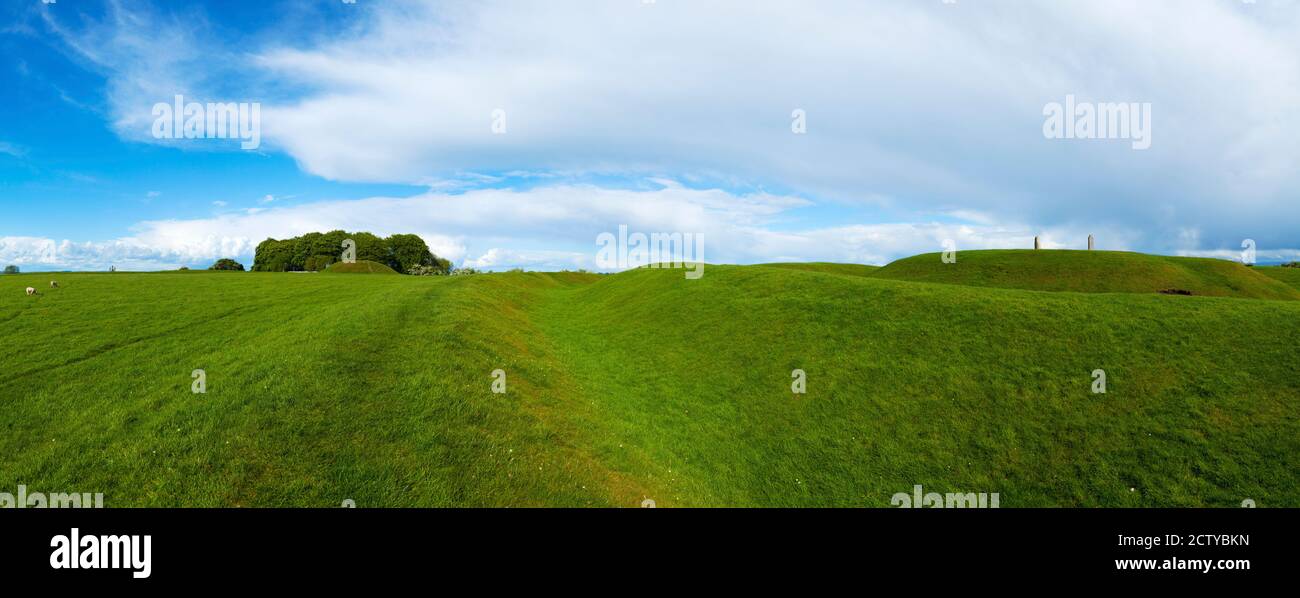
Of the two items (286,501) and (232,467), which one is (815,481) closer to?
(286,501)

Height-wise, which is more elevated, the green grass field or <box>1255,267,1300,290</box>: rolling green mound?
<box>1255,267,1300,290</box>: rolling green mound

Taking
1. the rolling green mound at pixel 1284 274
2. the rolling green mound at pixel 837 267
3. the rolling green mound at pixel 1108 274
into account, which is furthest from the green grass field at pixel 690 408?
the rolling green mound at pixel 1284 274

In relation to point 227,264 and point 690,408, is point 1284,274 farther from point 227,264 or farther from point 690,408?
point 227,264

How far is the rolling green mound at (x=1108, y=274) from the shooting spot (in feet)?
159

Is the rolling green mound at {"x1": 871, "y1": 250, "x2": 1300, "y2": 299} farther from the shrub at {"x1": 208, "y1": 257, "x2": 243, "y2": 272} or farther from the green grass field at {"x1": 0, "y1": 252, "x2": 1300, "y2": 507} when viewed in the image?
the shrub at {"x1": 208, "y1": 257, "x2": 243, "y2": 272}

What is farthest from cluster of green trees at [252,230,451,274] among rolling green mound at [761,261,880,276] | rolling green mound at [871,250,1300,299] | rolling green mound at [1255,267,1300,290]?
rolling green mound at [1255,267,1300,290]

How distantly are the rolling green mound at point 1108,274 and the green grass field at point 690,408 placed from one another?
108ft

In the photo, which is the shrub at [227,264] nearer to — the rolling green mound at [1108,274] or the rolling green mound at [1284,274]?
the rolling green mound at [1108,274]

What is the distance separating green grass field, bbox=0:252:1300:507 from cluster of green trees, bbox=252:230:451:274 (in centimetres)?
12270

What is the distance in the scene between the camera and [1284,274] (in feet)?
207

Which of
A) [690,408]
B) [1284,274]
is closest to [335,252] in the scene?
[690,408]

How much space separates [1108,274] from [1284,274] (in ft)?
126

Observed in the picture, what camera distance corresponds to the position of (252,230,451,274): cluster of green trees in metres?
137
